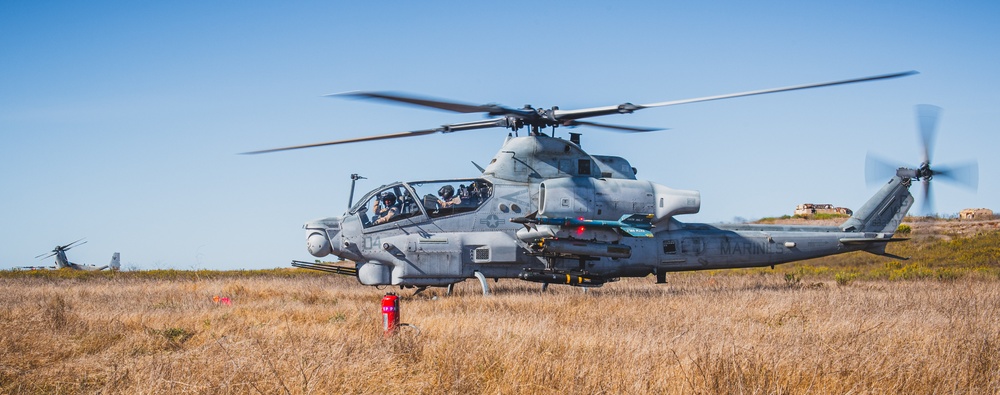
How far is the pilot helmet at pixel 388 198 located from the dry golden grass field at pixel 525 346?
2.36 metres

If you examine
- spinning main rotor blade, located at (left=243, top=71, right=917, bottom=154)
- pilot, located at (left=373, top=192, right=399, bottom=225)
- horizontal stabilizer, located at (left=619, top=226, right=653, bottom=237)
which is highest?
spinning main rotor blade, located at (left=243, top=71, right=917, bottom=154)

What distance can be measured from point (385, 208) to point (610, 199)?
14.7ft

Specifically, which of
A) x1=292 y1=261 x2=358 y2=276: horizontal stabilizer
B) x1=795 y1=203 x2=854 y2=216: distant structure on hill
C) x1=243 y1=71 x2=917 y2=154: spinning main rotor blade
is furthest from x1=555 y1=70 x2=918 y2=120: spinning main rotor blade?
x1=795 y1=203 x2=854 y2=216: distant structure on hill

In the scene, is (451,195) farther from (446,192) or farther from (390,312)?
(390,312)

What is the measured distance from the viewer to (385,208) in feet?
50.1

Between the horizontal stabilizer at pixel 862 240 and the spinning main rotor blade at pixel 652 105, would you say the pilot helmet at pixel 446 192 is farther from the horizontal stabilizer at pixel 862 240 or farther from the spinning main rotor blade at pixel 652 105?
the horizontal stabilizer at pixel 862 240

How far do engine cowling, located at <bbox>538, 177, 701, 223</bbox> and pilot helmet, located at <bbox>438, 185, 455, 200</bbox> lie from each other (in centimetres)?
184

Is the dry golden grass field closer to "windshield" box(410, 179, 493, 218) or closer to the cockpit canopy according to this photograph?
the cockpit canopy

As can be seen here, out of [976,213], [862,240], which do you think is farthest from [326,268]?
[976,213]

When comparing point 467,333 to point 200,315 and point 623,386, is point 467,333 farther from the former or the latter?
point 200,315

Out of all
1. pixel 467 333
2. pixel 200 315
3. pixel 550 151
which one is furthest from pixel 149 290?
pixel 467 333

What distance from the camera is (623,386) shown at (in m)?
5.54

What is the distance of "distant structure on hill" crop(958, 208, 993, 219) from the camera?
136 ft

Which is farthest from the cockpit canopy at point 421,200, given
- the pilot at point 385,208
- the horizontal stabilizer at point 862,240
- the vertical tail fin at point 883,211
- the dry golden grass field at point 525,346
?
the vertical tail fin at point 883,211
